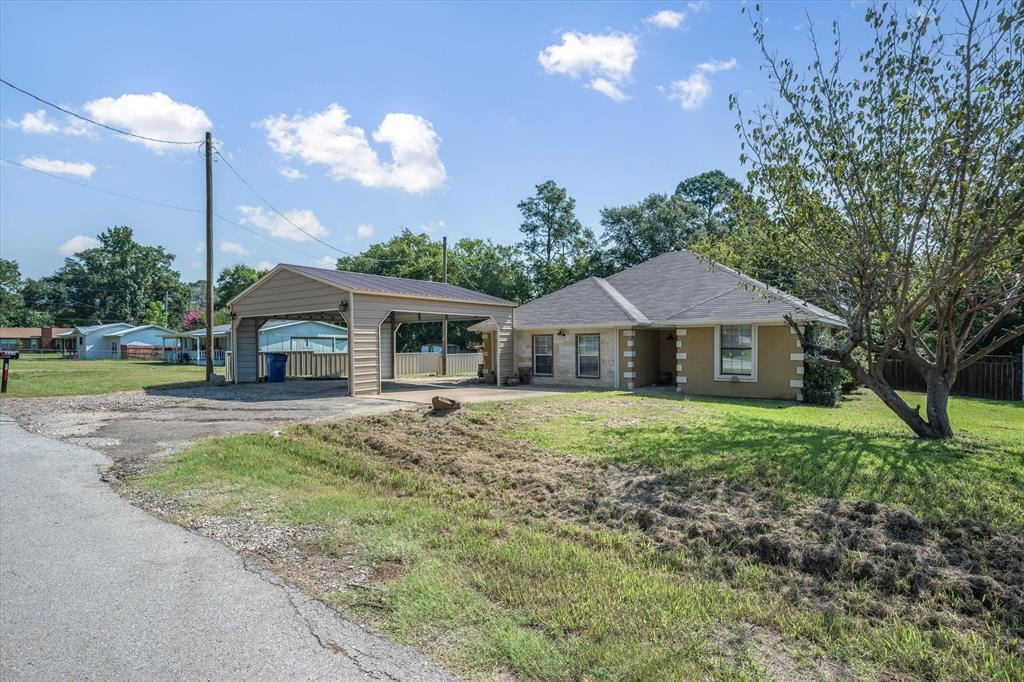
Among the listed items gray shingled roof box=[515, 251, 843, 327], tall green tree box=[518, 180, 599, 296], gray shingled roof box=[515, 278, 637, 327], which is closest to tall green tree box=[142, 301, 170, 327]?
tall green tree box=[518, 180, 599, 296]

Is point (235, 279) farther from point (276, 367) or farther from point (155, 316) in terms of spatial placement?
point (276, 367)

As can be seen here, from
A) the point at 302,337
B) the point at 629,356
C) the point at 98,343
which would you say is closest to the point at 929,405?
the point at 629,356

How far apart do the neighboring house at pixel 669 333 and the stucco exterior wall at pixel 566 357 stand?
0.04 metres

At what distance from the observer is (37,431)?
33.0 feet

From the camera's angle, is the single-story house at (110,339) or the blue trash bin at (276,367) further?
the single-story house at (110,339)

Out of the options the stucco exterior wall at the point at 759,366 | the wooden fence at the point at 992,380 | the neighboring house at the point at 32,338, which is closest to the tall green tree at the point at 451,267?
the stucco exterior wall at the point at 759,366

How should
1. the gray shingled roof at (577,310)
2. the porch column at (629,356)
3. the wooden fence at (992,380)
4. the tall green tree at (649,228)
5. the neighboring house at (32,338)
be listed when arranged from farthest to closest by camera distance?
the neighboring house at (32,338) < the tall green tree at (649,228) < the gray shingled roof at (577,310) < the porch column at (629,356) < the wooden fence at (992,380)

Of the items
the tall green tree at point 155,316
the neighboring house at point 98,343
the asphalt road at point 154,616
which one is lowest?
the asphalt road at point 154,616

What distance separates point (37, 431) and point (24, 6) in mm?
8487

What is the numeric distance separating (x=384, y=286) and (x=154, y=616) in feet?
46.9

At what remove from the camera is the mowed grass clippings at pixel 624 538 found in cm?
292

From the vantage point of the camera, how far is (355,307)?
15.2 m

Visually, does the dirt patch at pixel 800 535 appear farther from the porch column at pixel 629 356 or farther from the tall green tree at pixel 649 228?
the tall green tree at pixel 649 228

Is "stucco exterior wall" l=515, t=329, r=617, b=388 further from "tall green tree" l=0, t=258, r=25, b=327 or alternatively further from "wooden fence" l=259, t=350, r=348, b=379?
"tall green tree" l=0, t=258, r=25, b=327
